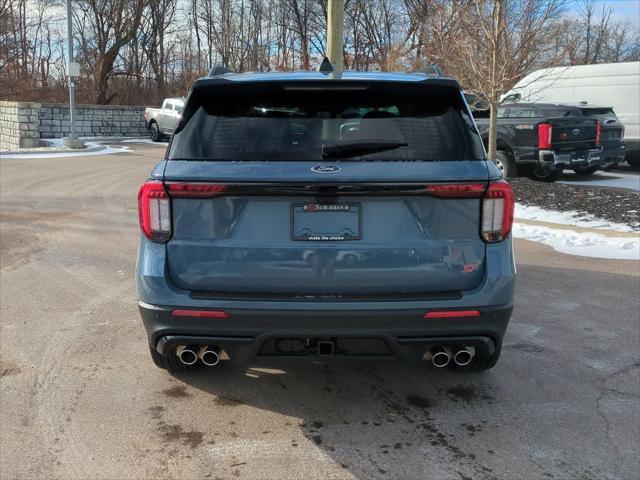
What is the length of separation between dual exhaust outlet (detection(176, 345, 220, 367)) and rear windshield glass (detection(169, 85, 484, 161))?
95cm

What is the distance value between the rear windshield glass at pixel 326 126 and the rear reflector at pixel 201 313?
733mm

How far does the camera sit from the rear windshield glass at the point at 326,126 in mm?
2977

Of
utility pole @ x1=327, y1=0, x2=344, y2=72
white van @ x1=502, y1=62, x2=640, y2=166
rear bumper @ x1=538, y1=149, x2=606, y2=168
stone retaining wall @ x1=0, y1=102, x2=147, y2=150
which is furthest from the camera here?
stone retaining wall @ x1=0, y1=102, x2=147, y2=150

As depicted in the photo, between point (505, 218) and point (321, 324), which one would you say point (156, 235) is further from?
point (505, 218)

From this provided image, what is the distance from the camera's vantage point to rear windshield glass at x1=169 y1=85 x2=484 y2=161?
9.77 feet

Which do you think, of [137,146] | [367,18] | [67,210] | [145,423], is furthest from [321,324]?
[367,18]

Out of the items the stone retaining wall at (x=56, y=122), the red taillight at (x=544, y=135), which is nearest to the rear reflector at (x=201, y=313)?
the red taillight at (x=544, y=135)

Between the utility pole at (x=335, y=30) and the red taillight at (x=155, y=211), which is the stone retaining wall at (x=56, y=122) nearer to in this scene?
the utility pole at (x=335, y=30)

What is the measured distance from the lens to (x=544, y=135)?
11898 mm

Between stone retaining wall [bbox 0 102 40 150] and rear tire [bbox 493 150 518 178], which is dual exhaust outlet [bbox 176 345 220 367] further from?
stone retaining wall [bbox 0 102 40 150]

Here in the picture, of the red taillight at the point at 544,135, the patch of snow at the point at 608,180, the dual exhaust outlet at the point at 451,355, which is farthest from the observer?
the patch of snow at the point at 608,180

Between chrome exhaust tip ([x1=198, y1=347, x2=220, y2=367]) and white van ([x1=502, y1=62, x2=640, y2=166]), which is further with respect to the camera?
white van ([x1=502, y1=62, x2=640, y2=166])

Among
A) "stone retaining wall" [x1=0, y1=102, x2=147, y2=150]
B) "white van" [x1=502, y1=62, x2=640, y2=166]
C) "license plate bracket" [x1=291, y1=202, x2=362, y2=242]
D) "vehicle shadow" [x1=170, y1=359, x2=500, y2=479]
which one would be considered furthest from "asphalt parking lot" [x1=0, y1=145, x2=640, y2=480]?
"stone retaining wall" [x1=0, y1=102, x2=147, y2=150]

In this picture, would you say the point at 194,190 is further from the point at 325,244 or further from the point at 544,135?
the point at 544,135
